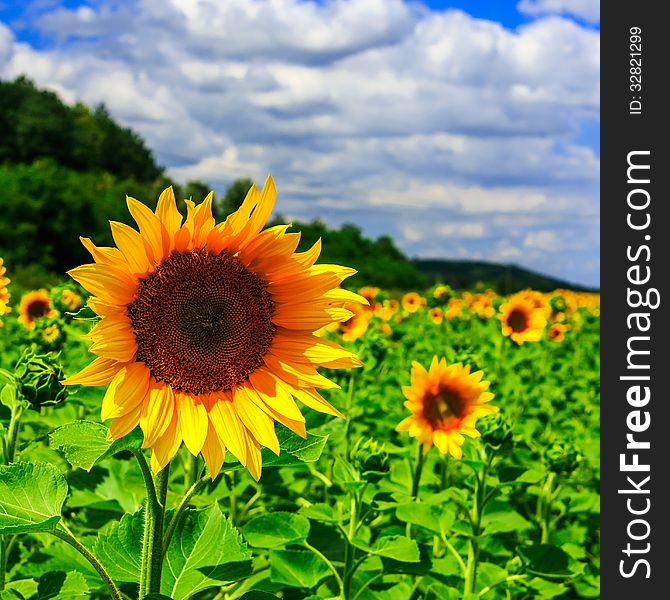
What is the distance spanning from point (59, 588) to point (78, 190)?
32.8 metres

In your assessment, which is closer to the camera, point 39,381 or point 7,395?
point 39,381

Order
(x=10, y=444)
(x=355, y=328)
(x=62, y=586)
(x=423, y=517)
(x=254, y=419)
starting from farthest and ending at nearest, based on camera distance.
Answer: (x=355, y=328) < (x=423, y=517) < (x=10, y=444) < (x=62, y=586) < (x=254, y=419)

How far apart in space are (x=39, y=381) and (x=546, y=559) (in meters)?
1.67

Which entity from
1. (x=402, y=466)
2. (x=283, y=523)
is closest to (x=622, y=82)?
(x=402, y=466)

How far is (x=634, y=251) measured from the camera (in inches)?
98.3

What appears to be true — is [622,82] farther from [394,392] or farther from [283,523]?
[394,392]

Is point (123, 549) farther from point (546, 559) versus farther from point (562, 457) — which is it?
point (562, 457)

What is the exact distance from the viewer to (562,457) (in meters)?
2.60

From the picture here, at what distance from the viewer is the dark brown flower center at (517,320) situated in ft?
16.4

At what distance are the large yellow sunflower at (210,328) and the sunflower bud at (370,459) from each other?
61cm

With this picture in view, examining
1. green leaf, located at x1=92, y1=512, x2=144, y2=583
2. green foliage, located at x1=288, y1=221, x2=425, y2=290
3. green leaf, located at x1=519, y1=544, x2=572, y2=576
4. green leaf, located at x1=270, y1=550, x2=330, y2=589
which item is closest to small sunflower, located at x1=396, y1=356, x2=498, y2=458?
green leaf, located at x1=519, y1=544, x2=572, y2=576

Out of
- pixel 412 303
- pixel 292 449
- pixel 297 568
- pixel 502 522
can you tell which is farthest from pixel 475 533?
pixel 412 303

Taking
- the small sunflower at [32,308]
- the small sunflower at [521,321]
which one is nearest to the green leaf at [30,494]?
the small sunflower at [32,308]

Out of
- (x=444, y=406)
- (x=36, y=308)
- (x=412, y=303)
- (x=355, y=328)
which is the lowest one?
(x=444, y=406)
